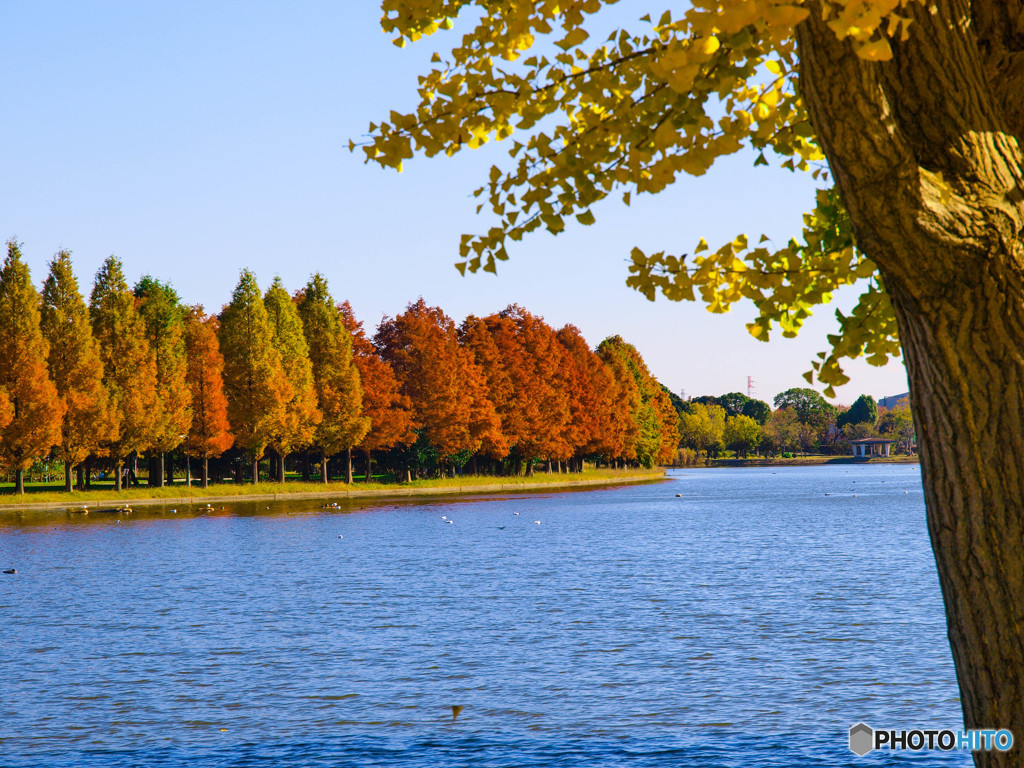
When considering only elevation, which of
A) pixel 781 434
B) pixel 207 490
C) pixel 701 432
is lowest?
pixel 207 490

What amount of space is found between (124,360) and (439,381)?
20.3 metres

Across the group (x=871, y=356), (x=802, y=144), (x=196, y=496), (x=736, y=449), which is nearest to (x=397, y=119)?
(x=802, y=144)

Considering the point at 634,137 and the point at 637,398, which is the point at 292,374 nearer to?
the point at 637,398

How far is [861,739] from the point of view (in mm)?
10000

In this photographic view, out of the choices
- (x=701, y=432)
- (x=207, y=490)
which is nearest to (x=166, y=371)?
(x=207, y=490)

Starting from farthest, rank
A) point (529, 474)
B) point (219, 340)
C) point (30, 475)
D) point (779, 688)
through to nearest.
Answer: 1. point (529, 474)
2. point (30, 475)
3. point (219, 340)
4. point (779, 688)

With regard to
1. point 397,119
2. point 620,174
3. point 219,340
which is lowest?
point 620,174

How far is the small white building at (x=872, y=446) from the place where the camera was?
614 ft

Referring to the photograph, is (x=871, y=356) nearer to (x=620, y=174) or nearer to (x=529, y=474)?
(x=620, y=174)

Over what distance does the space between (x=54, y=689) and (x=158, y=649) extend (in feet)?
7.55

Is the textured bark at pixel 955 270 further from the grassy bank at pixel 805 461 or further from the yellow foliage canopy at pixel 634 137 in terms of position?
the grassy bank at pixel 805 461

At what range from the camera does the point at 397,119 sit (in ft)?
14.2

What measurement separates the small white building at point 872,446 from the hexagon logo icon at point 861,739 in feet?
610

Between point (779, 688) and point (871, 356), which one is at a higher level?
point (871, 356)
